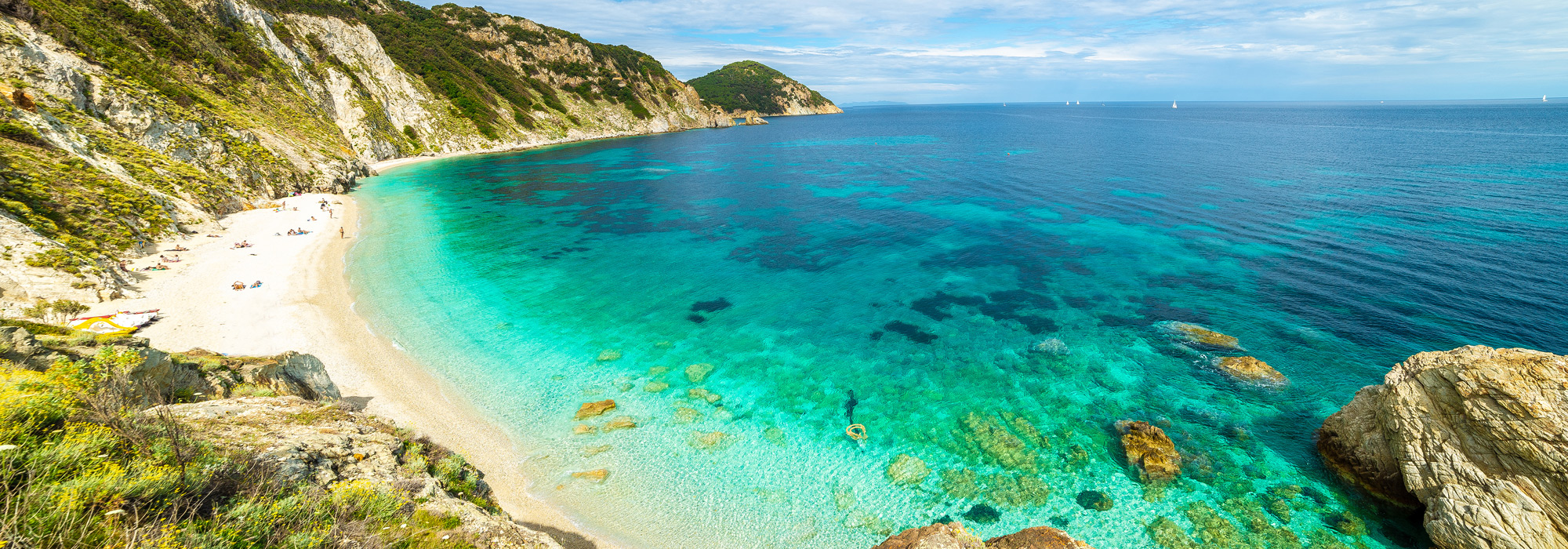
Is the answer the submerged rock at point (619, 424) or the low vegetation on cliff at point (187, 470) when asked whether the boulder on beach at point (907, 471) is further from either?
the low vegetation on cliff at point (187, 470)

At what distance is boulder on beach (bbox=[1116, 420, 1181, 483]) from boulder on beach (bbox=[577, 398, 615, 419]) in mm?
20581

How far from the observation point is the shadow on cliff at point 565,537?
53.2 ft

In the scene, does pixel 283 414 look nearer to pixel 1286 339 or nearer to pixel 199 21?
pixel 1286 339

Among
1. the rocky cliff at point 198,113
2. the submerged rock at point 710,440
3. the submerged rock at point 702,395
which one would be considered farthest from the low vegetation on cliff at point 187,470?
the rocky cliff at point 198,113

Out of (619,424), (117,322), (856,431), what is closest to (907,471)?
(856,431)

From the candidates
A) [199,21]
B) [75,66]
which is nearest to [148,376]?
[75,66]

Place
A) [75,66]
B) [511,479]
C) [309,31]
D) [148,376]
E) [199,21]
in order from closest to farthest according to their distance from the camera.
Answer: [148,376] → [511,479] → [75,66] → [199,21] → [309,31]

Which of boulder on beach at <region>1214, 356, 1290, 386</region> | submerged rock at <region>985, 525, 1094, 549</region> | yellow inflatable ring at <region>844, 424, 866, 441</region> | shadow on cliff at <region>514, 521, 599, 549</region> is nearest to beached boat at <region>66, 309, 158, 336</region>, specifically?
shadow on cliff at <region>514, 521, 599, 549</region>

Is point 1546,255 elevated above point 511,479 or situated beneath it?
elevated above

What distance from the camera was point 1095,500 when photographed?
701 inches

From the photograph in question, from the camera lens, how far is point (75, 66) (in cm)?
4503

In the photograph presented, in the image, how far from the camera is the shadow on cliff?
16.2m

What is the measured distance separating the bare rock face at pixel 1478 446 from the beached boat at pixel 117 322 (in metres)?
46.1

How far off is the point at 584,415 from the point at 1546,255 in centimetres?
6081
